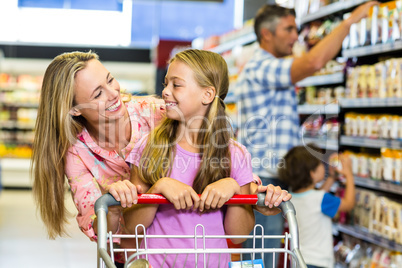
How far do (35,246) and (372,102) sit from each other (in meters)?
3.90

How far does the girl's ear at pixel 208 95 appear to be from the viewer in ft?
6.05

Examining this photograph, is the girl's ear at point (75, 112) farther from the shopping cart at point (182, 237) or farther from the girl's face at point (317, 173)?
the girl's face at point (317, 173)

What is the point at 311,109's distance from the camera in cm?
424

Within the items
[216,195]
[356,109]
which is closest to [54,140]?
[216,195]

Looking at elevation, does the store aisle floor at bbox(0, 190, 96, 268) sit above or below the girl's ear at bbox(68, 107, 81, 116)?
below

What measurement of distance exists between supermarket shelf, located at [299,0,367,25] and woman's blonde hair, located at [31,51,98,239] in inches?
86.8

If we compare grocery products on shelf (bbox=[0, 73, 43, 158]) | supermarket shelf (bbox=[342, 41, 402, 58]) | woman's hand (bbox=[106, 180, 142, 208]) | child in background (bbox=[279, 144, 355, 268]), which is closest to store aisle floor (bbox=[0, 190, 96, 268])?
child in background (bbox=[279, 144, 355, 268])

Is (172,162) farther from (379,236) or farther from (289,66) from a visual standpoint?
(379,236)

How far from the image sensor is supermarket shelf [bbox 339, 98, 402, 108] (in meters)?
3.08

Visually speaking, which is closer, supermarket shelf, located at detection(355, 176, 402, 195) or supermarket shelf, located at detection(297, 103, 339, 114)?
supermarket shelf, located at detection(355, 176, 402, 195)

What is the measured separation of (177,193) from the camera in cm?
152

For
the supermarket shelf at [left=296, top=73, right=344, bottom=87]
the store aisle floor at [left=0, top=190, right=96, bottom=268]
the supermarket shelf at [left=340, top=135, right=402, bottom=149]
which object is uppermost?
the supermarket shelf at [left=296, top=73, right=344, bottom=87]

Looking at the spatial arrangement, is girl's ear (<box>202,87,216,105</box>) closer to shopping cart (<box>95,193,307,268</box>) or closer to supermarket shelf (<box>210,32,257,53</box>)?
shopping cart (<box>95,193,307,268</box>)

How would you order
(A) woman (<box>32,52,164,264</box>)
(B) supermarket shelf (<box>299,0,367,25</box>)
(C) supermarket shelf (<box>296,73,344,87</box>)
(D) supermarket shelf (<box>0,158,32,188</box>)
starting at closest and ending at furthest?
(A) woman (<box>32,52,164,264</box>), (B) supermarket shelf (<box>299,0,367,25</box>), (C) supermarket shelf (<box>296,73,344,87</box>), (D) supermarket shelf (<box>0,158,32,188</box>)
